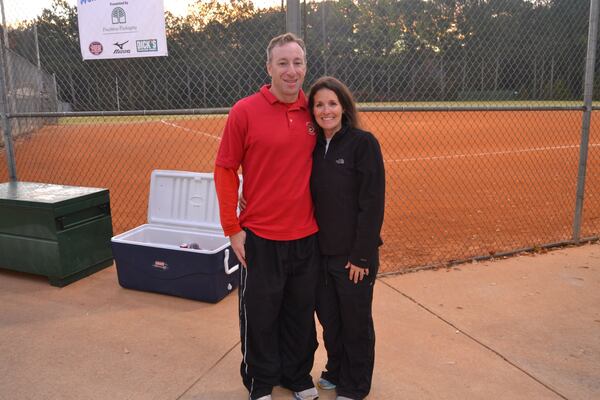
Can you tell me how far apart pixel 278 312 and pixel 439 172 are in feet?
28.8

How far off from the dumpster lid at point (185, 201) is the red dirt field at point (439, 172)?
62.0 inches

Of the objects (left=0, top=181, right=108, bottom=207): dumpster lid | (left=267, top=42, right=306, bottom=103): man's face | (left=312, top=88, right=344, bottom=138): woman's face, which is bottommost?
(left=0, top=181, right=108, bottom=207): dumpster lid

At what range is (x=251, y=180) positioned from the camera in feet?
9.07

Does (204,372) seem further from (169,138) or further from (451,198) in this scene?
(169,138)

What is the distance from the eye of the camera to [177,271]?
418 centimetres

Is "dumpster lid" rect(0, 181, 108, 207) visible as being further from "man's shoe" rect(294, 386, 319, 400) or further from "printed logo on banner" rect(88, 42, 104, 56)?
"man's shoe" rect(294, 386, 319, 400)

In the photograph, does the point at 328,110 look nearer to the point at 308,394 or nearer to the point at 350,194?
the point at 350,194

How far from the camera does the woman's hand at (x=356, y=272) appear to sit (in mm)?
2707

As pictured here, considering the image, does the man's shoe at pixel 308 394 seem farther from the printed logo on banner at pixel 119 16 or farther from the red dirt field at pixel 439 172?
the printed logo on banner at pixel 119 16

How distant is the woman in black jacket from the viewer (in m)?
2.64

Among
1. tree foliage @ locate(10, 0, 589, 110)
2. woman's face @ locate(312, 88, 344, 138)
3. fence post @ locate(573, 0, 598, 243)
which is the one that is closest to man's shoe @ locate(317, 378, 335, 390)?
woman's face @ locate(312, 88, 344, 138)

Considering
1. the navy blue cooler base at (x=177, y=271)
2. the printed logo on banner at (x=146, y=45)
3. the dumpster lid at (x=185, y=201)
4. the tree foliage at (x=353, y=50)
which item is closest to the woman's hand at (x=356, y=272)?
the navy blue cooler base at (x=177, y=271)

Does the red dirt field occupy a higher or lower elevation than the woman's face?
lower

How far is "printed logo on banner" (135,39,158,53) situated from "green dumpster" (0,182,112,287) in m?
1.31
